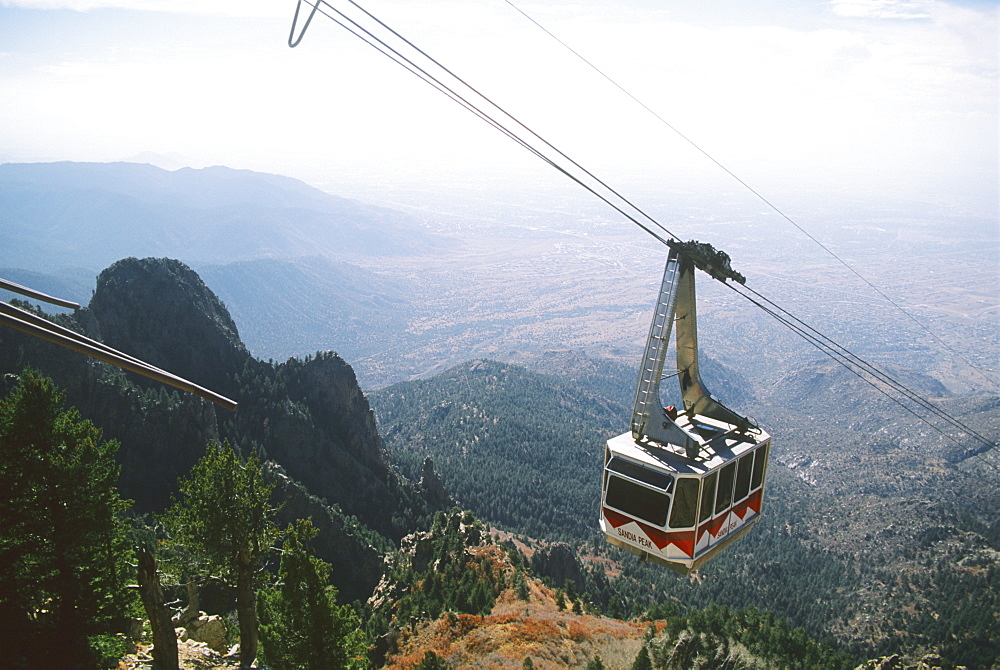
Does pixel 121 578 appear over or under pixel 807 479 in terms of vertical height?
over

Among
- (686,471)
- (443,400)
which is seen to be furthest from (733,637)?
(443,400)

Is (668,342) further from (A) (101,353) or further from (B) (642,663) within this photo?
(B) (642,663)

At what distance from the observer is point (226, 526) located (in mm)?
22938

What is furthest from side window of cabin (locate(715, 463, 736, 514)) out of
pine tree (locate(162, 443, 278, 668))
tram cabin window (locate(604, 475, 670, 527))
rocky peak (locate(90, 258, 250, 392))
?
rocky peak (locate(90, 258, 250, 392))

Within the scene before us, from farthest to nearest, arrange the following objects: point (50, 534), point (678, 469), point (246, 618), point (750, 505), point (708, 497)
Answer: point (246, 618) → point (750, 505) → point (708, 497) → point (678, 469) → point (50, 534)

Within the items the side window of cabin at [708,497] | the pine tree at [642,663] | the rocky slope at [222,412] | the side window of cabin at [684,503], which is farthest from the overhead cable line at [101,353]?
the rocky slope at [222,412]

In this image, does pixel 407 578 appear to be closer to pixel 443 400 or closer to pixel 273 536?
pixel 273 536

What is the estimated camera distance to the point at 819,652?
4984 cm

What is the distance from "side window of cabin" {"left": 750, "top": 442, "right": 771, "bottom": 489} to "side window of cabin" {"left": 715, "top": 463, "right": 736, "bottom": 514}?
5.39 feet

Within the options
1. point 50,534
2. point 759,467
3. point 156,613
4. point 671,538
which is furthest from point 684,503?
point 50,534

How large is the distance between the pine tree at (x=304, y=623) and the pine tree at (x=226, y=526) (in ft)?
3.65

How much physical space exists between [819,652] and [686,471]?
4251cm

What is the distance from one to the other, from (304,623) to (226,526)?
14.6 ft

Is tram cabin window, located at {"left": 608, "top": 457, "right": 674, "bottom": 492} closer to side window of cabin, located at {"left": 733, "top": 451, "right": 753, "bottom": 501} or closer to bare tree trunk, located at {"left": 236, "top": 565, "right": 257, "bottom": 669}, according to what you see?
side window of cabin, located at {"left": 733, "top": 451, "right": 753, "bottom": 501}
